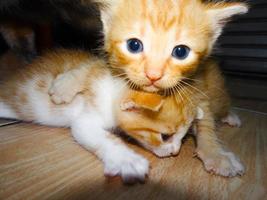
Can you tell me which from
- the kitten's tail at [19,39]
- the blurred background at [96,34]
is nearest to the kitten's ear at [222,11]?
the blurred background at [96,34]

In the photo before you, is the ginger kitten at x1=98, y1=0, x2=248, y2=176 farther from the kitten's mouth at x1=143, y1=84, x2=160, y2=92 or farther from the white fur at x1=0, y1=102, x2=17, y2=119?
the white fur at x1=0, y1=102, x2=17, y2=119

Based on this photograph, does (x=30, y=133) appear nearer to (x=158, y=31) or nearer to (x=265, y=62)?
(x=158, y=31)

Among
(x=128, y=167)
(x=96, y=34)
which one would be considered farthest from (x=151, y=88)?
(x=96, y=34)

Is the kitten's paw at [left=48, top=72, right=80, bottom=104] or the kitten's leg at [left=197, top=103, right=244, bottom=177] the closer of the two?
the kitten's leg at [left=197, top=103, right=244, bottom=177]

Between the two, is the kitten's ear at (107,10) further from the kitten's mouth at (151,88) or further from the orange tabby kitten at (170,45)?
the kitten's mouth at (151,88)

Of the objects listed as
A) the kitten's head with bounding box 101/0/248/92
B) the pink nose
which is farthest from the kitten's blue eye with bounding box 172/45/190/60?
the pink nose
